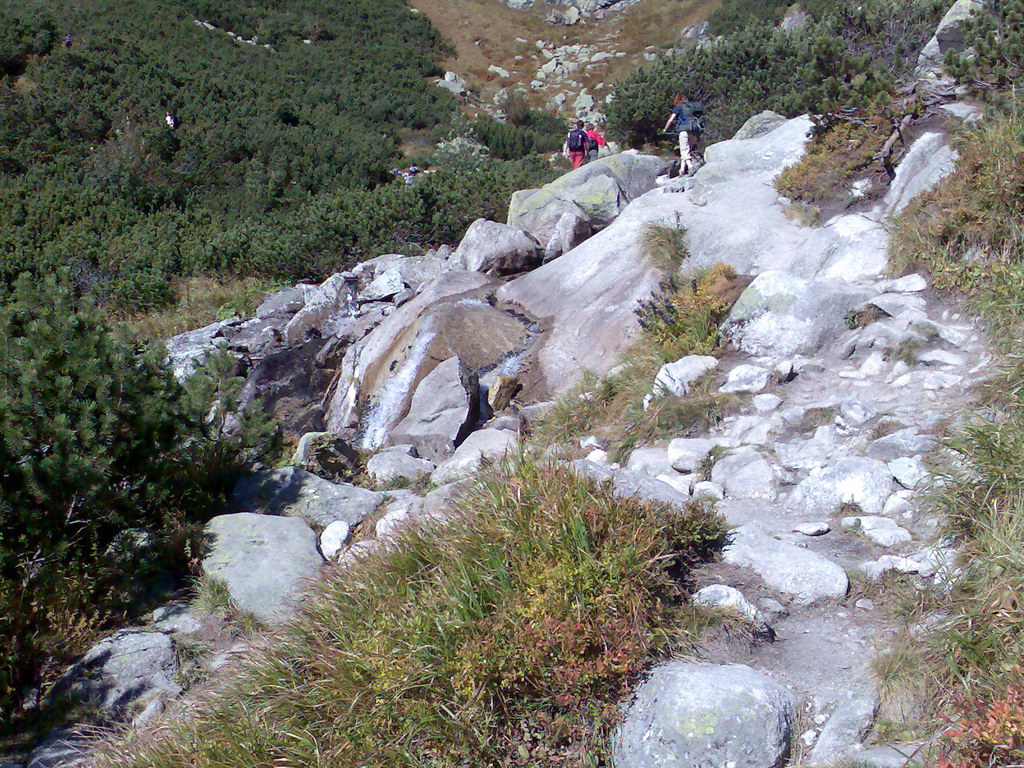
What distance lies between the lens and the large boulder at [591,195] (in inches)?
550

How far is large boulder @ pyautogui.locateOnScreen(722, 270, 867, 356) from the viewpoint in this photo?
774 cm

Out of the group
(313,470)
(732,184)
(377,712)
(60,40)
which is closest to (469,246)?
(732,184)

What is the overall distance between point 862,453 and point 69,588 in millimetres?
5532

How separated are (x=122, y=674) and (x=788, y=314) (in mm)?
6450

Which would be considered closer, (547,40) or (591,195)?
(591,195)

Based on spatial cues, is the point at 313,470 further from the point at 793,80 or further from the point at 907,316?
the point at 793,80

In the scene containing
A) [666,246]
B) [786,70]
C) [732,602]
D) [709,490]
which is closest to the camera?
[732,602]

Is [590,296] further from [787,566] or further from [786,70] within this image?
[786,70]

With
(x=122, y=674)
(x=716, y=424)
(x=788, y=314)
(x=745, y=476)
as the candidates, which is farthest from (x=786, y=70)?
(x=122, y=674)

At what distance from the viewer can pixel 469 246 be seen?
1402 centimetres

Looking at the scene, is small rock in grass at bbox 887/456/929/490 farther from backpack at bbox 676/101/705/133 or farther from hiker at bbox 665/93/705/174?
backpack at bbox 676/101/705/133

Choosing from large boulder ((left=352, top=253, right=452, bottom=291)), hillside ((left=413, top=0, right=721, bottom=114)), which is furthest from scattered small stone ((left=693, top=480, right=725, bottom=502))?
hillside ((left=413, top=0, right=721, bottom=114))

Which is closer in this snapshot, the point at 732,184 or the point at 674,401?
the point at 674,401

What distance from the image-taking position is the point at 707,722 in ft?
11.8
